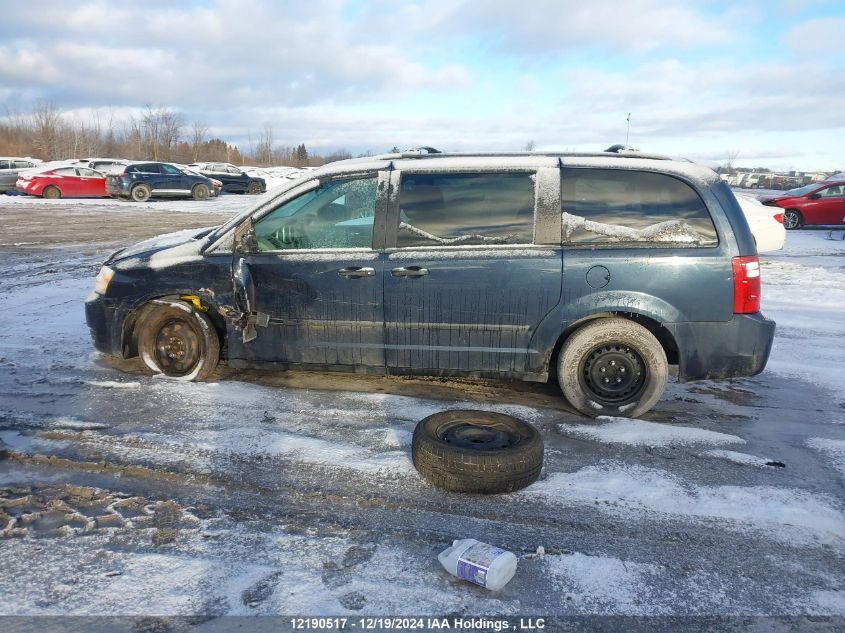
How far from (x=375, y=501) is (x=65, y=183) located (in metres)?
27.2

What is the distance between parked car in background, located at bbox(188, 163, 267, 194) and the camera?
108 ft

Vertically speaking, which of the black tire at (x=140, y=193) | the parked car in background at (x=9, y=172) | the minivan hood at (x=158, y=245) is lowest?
the minivan hood at (x=158, y=245)

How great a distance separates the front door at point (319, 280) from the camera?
4578 mm

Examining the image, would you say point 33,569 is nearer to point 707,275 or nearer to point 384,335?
point 384,335

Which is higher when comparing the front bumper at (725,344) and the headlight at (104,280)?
the headlight at (104,280)

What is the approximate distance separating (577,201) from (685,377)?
1.51m

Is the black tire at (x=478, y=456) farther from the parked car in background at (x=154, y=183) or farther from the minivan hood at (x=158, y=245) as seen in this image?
the parked car in background at (x=154, y=183)

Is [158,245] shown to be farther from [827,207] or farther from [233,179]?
[233,179]

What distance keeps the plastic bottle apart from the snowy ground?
0.17ft

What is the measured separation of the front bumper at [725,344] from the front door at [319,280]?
223 centimetres

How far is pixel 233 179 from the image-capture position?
3306 centimetres

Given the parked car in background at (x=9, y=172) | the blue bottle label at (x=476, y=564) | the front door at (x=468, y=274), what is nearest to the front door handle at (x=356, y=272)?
the front door at (x=468, y=274)

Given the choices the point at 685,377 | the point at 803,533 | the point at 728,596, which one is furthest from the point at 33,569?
the point at 685,377

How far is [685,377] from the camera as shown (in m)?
4.45
